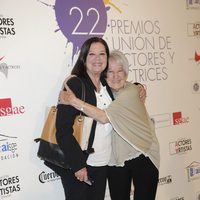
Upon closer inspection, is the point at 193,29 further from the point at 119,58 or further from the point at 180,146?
the point at 119,58

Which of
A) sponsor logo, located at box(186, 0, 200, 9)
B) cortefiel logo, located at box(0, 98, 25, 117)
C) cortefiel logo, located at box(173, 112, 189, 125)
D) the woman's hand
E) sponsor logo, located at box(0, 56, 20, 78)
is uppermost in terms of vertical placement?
sponsor logo, located at box(186, 0, 200, 9)

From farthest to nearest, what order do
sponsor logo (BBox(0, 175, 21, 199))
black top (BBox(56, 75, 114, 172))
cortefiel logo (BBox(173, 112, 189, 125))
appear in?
cortefiel logo (BBox(173, 112, 189, 125)) → sponsor logo (BBox(0, 175, 21, 199)) → black top (BBox(56, 75, 114, 172))

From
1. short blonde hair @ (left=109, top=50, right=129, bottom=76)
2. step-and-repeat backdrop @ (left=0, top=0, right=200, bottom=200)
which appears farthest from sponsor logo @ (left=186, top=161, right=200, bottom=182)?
short blonde hair @ (left=109, top=50, right=129, bottom=76)

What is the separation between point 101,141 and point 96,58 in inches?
18.0

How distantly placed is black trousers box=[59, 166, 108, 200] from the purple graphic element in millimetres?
797

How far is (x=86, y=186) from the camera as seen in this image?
1.81m

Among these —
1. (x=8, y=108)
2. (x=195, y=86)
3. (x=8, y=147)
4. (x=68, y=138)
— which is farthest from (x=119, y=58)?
(x=195, y=86)

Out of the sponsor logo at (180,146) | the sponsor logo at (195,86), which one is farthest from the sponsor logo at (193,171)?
the sponsor logo at (195,86)

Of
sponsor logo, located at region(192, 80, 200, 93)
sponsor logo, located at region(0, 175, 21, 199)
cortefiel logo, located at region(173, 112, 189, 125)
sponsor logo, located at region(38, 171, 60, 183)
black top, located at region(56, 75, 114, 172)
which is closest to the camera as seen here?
black top, located at region(56, 75, 114, 172)

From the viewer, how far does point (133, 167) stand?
1.98 m

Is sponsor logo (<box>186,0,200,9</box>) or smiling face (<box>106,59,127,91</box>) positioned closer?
smiling face (<box>106,59,127,91</box>)

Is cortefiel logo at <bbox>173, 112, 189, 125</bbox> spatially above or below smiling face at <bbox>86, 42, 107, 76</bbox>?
below

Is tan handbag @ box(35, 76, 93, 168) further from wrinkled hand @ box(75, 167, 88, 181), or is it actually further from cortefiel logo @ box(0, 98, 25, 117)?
cortefiel logo @ box(0, 98, 25, 117)

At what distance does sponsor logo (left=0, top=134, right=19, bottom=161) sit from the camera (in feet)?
6.27
